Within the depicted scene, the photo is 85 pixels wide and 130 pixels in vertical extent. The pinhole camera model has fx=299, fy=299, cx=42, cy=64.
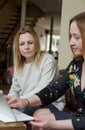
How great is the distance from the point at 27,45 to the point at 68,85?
2.21 feet

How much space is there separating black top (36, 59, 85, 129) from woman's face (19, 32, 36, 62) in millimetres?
600

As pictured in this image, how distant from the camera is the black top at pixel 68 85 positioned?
146 centimetres

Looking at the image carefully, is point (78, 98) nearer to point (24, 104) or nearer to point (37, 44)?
point (24, 104)

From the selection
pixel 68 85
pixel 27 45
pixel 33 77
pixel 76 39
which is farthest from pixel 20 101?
pixel 27 45

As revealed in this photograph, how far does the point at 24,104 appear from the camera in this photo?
1491 millimetres

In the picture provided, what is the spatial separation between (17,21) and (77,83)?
9675 mm

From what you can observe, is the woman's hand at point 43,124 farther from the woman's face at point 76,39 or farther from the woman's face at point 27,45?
the woman's face at point 27,45

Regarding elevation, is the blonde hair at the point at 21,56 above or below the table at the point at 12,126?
above

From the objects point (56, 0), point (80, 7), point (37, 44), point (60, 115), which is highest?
point (56, 0)

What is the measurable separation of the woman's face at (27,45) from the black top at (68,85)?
600 mm

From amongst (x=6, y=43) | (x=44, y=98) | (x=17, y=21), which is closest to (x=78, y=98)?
(x=44, y=98)

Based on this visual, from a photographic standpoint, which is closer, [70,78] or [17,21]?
[70,78]

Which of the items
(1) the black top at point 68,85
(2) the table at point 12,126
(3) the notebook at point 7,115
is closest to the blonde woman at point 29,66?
(1) the black top at point 68,85

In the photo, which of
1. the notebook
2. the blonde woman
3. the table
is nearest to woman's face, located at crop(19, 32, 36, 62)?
the blonde woman
